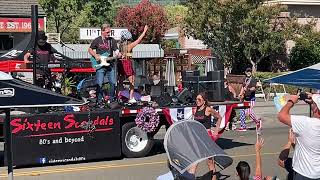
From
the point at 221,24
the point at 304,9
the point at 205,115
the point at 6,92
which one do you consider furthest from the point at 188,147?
the point at 304,9

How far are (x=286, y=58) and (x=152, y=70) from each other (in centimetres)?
940

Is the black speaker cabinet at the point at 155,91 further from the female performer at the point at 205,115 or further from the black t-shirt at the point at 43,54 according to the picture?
the female performer at the point at 205,115

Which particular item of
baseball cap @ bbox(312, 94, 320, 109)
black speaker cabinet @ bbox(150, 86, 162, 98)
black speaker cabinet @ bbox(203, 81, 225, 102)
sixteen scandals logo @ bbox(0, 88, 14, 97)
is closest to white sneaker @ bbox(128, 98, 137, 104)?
black speaker cabinet @ bbox(150, 86, 162, 98)

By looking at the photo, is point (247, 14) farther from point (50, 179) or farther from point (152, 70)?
point (50, 179)

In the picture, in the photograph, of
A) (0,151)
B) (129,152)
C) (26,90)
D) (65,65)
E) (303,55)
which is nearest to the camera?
(26,90)

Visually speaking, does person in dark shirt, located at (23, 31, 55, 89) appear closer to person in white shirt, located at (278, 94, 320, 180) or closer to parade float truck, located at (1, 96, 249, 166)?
parade float truck, located at (1, 96, 249, 166)

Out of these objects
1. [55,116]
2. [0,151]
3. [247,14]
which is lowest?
[0,151]

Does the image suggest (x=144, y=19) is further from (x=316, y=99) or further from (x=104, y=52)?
(x=316, y=99)

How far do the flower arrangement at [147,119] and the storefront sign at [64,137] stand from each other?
1.44ft

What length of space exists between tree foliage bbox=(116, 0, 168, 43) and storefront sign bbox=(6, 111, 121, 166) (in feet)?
122

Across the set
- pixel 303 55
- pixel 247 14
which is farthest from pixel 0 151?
pixel 303 55

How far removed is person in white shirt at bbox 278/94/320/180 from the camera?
6250 mm

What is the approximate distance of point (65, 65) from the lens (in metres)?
15.0

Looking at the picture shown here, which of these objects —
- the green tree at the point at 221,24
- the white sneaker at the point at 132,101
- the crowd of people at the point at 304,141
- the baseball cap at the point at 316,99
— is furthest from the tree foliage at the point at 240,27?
the baseball cap at the point at 316,99
